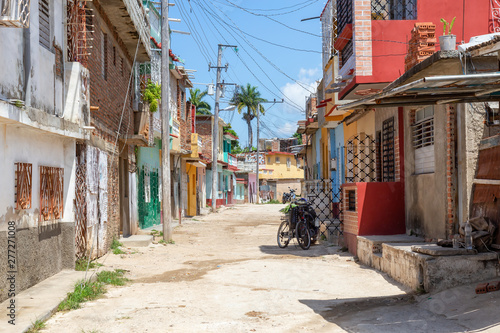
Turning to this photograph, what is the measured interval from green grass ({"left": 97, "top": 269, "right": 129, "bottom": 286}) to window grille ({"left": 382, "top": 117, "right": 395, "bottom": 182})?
6604 millimetres

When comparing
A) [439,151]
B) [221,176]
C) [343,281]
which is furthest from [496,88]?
[221,176]

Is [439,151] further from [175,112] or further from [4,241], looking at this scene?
[175,112]

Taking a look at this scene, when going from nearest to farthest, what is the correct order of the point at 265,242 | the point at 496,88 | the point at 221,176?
1. the point at 496,88
2. the point at 265,242
3. the point at 221,176

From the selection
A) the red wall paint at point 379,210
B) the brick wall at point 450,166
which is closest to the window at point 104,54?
the red wall paint at point 379,210

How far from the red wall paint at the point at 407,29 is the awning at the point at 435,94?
16.2ft

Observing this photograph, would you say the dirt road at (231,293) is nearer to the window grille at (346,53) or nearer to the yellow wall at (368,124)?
the yellow wall at (368,124)

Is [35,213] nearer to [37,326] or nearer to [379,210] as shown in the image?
[37,326]

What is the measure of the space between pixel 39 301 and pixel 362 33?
845 centimetres

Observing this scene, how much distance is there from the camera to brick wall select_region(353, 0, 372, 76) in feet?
39.4

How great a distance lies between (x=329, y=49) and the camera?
17.8m

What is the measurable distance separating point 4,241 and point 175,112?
65.3 ft

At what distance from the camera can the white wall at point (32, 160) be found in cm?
745

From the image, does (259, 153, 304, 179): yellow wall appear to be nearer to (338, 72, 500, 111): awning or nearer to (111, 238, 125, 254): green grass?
(111, 238, 125, 254): green grass

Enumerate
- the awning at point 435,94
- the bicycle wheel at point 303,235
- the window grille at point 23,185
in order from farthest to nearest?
the bicycle wheel at point 303,235 < the window grille at point 23,185 < the awning at point 435,94
